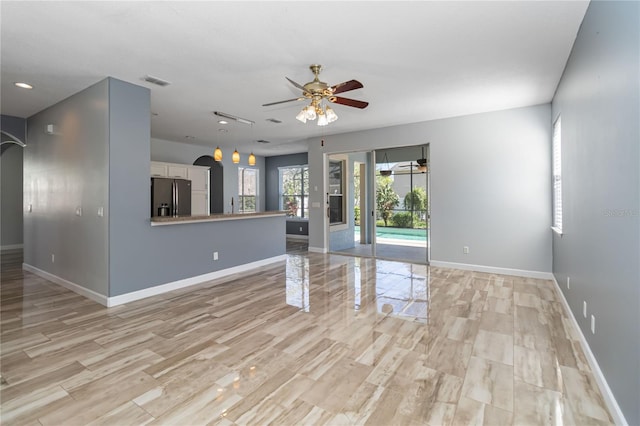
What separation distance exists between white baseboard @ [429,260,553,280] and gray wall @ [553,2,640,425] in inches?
84.4

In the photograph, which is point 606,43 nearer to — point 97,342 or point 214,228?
point 97,342

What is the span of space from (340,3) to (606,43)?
5.84 ft

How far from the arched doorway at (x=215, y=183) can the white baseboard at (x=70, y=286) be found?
451 centimetres

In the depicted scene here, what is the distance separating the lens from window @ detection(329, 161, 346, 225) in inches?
298

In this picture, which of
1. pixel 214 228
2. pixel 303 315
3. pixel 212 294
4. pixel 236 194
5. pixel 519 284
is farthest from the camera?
pixel 236 194

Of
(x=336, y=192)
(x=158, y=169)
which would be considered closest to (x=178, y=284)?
(x=158, y=169)

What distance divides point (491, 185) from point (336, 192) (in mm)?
3476

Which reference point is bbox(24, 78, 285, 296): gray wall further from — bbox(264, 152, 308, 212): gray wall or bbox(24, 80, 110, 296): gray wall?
bbox(264, 152, 308, 212): gray wall

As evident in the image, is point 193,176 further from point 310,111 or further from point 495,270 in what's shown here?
point 495,270

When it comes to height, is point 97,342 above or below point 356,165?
below

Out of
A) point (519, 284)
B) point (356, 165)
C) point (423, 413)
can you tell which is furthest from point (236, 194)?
point (423, 413)

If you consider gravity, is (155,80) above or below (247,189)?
above

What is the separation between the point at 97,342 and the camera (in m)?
2.81

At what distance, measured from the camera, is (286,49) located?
306 cm
